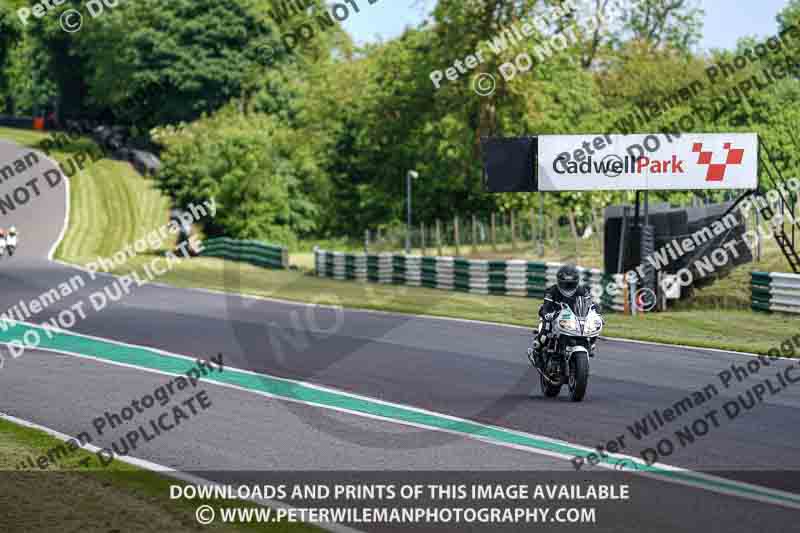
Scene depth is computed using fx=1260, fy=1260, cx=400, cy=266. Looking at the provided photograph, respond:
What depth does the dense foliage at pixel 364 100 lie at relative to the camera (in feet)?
198

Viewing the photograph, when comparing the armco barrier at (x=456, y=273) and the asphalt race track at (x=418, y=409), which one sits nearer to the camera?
the asphalt race track at (x=418, y=409)

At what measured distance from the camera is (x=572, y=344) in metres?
14.4

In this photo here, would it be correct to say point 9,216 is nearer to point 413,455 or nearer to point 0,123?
point 0,123

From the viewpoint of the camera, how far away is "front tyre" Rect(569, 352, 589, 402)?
47.0 feet

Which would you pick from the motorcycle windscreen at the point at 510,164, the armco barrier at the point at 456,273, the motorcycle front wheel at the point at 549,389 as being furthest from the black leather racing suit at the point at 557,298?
the armco barrier at the point at 456,273

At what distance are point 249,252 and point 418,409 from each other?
3977 cm

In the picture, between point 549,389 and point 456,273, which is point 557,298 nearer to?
point 549,389

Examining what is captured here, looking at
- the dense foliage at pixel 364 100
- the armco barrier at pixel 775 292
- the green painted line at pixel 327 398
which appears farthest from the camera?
the dense foliage at pixel 364 100

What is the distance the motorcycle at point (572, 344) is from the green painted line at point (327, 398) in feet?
5.66

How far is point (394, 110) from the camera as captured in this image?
230 ft

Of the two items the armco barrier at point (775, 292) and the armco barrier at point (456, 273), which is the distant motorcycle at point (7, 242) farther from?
the armco barrier at point (775, 292)

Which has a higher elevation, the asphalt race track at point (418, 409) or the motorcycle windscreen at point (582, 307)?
the motorcycle windscreen at point (582, 307)

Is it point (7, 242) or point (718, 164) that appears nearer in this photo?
point (718, 164)

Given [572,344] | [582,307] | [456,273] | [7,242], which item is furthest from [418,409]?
[7,242]
